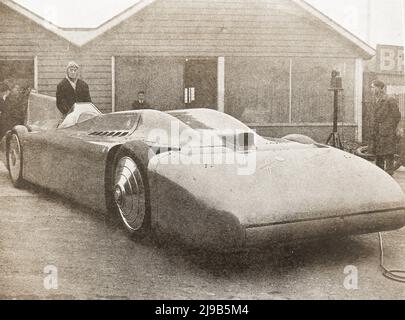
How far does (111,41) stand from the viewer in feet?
29.2

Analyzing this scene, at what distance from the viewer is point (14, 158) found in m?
5.32

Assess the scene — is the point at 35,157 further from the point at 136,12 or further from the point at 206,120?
the point at 136,12

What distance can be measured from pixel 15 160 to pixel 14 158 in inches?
1.6

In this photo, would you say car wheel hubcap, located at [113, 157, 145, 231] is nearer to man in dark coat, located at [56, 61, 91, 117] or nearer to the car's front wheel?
the car's front wheel

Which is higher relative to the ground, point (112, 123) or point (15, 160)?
point (112, 123)

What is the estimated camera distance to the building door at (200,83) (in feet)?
28.3

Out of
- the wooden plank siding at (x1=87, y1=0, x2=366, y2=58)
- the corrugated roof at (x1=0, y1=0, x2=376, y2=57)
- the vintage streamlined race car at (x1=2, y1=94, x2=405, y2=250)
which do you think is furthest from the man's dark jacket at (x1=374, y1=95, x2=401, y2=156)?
the wooden plank siding at (x1=87, y1=0, x2=366, y2=58)

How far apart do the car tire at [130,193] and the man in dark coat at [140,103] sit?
4.05m

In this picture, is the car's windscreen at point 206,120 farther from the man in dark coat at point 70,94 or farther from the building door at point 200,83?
the building door at point 200,83

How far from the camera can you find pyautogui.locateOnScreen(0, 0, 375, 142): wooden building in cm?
770

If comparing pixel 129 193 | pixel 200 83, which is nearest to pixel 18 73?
pixel 129 193

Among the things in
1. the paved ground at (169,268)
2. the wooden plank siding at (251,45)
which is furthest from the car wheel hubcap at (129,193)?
the wooden plank siding at (251,45)

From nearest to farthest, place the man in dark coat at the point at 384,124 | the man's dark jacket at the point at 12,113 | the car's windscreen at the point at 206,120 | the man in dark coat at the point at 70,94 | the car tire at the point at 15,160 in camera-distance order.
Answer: the car's windscreen at the point at 206,120, the man in dark coat at the point at 70,94, the car tire at the point at 15,160, the man's dark jacket at the point at 12,113, the man in dark coat at the point at 384,124
